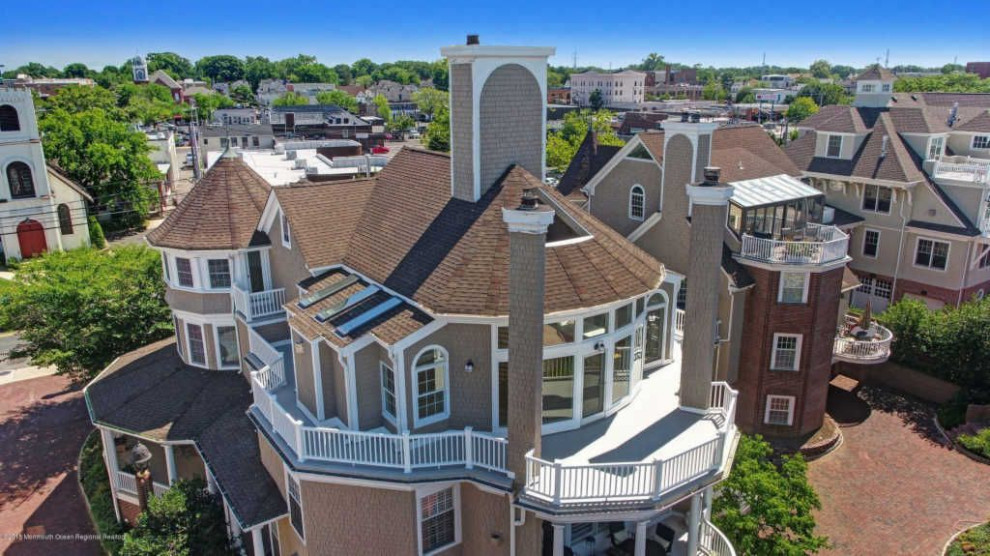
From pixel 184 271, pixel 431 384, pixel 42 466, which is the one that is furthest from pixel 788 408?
pixel 42 466

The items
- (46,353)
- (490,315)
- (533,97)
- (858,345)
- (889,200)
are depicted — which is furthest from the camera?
(889,200)

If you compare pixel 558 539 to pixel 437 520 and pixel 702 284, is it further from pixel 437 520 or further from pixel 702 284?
pixel 702 284

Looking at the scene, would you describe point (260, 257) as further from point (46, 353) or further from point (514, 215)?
point (514, 215)

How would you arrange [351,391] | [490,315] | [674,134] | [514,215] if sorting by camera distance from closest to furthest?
[514,215] < [490,315] < [351,391] < [674,134]

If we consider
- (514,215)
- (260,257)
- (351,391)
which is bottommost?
(351,391)

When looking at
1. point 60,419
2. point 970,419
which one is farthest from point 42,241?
point 970,419

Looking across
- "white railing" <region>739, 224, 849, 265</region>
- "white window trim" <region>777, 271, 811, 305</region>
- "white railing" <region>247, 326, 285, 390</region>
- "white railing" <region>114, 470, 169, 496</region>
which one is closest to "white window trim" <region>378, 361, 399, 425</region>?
"white railing" <region>247, 326, 285, 390</region>
